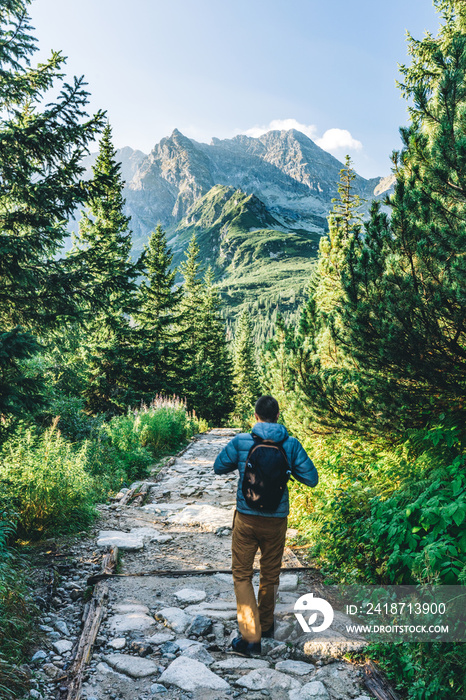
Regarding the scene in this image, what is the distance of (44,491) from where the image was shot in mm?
5371

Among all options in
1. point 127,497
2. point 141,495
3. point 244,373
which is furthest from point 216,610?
point 244,373

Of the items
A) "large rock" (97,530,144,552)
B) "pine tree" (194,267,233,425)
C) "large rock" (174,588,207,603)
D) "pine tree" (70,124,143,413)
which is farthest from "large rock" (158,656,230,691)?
"pine tree" (194,267,233,425)

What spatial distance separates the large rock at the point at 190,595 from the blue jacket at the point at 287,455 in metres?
1.44

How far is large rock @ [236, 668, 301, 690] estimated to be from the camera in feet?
9.75

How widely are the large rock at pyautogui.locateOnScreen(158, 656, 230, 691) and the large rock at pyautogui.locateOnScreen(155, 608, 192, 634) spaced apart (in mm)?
582

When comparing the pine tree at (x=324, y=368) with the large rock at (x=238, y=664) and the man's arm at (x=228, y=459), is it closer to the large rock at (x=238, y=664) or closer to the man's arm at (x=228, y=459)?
the man's arm at (x=228, y=459)

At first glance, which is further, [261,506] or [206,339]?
[206,339]

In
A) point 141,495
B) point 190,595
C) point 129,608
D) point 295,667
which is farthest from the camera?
point 141,495

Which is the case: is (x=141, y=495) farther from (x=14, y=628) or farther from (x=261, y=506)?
(x=261, y=506)

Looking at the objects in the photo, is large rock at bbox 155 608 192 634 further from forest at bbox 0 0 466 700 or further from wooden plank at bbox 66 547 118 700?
forest at bbox 0 0 466 700

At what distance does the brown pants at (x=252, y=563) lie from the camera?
358 cm

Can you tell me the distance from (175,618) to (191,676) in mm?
914

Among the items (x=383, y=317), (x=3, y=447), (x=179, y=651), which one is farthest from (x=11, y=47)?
(x=179, y=651)

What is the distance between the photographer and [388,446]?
19.9 feet
